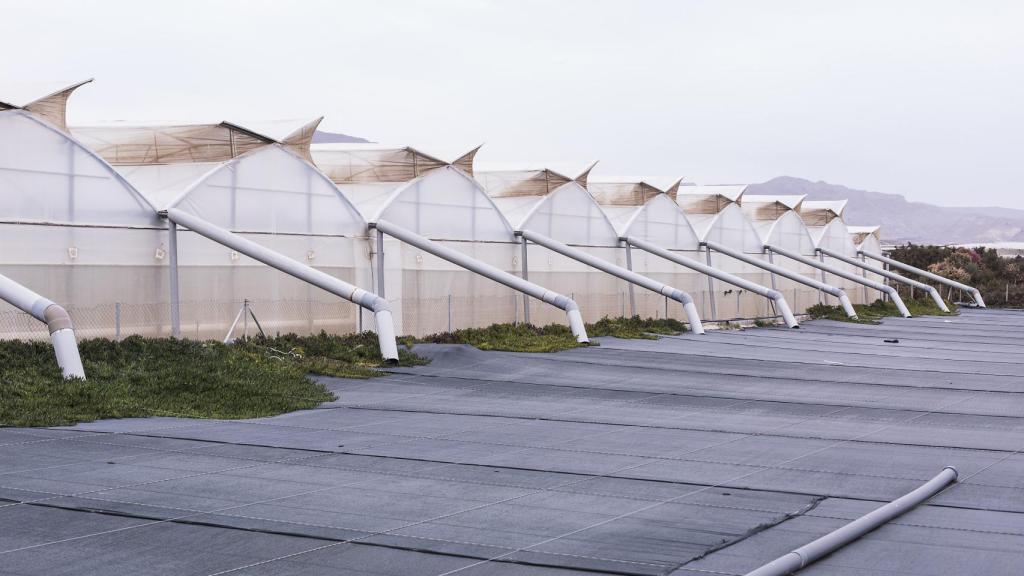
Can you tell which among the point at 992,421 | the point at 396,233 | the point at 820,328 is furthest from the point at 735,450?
the point at 820,328

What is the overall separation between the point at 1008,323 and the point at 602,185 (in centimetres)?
2102

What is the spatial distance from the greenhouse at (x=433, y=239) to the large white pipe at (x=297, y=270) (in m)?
4.99

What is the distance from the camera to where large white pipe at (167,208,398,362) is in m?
25.5

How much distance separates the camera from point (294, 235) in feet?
97.6

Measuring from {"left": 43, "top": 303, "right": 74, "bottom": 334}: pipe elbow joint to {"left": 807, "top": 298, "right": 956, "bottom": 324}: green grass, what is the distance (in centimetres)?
3685

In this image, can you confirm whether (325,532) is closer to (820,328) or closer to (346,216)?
(346,216)

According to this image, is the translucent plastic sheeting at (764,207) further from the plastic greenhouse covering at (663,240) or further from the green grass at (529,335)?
the green grass at (529,335)

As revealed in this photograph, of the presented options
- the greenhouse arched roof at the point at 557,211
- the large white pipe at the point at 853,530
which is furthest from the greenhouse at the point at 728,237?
the large white pipe at the point at 853,530

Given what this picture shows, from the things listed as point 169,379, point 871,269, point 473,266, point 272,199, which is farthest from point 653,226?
point 169,379

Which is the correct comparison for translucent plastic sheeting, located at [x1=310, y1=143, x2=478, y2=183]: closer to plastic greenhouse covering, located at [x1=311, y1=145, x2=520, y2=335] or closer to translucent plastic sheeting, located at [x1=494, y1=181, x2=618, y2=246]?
plastic greenhouse covering, located at [x1=311, y1=145, x2=520, y2=335]

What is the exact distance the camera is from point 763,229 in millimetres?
57000

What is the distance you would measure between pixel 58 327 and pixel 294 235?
10.8 meters

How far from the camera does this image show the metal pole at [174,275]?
2569 centimetres

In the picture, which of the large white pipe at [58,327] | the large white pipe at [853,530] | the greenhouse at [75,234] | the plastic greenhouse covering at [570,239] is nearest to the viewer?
the large white pipe at [853,530]
